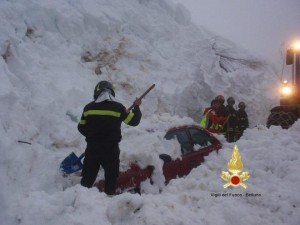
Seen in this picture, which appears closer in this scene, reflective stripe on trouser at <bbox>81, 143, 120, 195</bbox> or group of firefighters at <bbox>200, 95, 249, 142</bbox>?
reflective stripe on trouser at <bbox>81, 143, 120, 195</bbox>

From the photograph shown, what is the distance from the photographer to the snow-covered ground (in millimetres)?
4176

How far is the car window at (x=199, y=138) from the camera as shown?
683cm

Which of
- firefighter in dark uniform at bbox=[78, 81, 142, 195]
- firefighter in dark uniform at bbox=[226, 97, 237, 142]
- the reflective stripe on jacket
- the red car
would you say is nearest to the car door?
the red car

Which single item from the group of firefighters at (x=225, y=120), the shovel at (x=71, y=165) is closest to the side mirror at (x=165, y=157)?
the shovel at (x=71, y=165)

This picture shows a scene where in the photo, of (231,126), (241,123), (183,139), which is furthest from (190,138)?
(241,123)

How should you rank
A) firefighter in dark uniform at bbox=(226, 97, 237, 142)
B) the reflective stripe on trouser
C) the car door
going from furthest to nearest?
1. firefighter in dark uniform at bbox=(226, 97, 237, 142)
2. the car door
3. the reflective stripe on trouser

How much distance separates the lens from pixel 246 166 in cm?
630

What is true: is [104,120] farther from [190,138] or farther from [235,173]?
[235,173]

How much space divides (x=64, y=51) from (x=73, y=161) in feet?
19.5

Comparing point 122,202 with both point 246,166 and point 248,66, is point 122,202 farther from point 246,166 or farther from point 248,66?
point 248,66

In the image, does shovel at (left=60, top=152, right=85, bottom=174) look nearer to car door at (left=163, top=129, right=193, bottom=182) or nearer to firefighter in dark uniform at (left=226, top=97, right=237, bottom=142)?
car door at (left=163, top=129, right=193, bottom=182)

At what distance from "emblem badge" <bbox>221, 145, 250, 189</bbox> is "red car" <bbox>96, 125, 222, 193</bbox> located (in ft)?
1.70

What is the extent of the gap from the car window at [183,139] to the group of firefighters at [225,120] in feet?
9.03

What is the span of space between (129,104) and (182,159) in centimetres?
467
